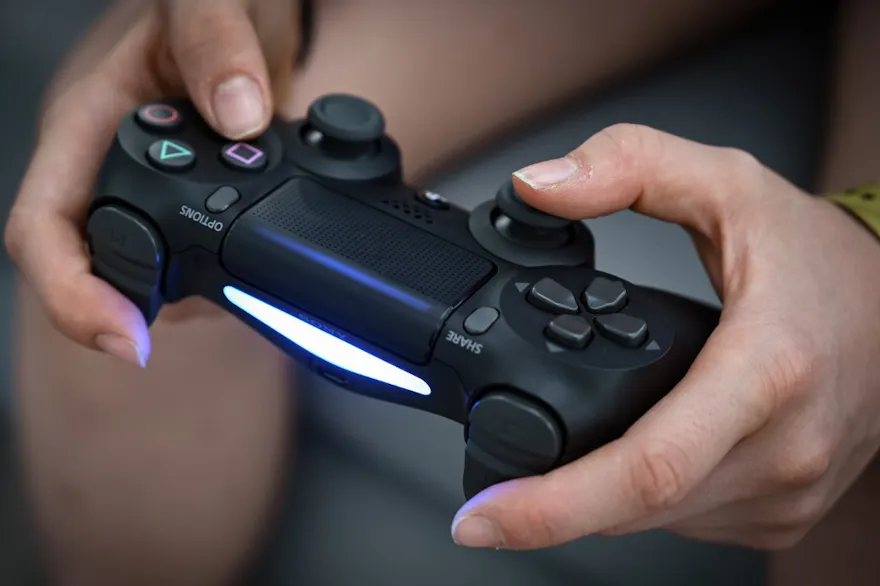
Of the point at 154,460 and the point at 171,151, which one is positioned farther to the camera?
the point at 154,460

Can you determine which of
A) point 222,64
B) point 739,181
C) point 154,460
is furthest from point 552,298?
point 154,460

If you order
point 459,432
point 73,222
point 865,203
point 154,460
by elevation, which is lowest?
point 154,460

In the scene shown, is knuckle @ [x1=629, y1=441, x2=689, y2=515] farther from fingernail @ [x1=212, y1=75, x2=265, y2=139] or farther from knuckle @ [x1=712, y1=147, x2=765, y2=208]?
fingernail @ [x1=212, y1=75, x2=265, y2=139]

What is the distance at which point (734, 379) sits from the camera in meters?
0.36

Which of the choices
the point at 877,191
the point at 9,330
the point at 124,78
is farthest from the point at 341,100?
the point at 9,330

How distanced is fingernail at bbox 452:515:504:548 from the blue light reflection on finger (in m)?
0.06

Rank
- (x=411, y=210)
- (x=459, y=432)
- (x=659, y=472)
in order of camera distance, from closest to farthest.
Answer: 1. (x=659, y=472)
2. (x=411, y=210)
3. (x=459, y=432)

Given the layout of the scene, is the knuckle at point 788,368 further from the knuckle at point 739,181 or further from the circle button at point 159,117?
the circle button at point 159,117

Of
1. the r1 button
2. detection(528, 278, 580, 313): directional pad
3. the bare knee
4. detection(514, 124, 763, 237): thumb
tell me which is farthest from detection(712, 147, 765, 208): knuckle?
the bare knee

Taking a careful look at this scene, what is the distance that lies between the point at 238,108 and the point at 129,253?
90 millimetres

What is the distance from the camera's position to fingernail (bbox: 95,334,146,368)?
0.46 m

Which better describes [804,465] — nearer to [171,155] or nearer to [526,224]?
[526,224]

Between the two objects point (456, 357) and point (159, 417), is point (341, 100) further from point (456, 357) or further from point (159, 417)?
point (159, 417)

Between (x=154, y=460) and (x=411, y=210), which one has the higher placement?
(x=411, y=210)
